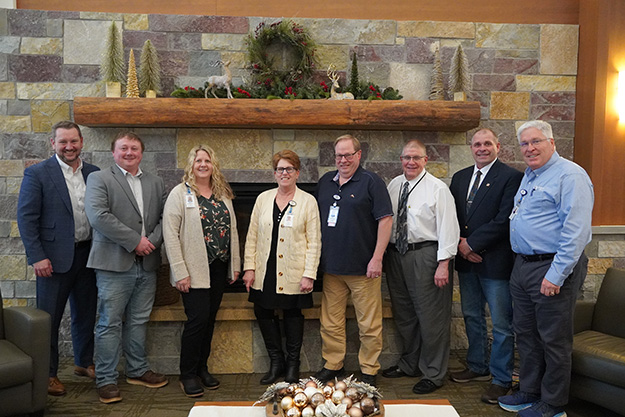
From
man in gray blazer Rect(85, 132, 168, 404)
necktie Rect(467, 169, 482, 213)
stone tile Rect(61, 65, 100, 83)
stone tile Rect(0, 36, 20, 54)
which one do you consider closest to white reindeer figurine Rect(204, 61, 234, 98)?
man in gray blazer Rect(85, 132, 168, 404)

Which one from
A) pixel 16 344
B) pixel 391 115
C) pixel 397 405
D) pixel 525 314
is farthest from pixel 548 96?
pixel 16 344

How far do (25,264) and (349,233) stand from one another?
249 centimetres

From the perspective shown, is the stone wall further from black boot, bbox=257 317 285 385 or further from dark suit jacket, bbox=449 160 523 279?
dark suit jacket, bbox=449 160 523 279

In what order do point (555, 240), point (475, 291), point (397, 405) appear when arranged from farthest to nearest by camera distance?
point (475, 291) → point (555, 240) → point (397, 405)

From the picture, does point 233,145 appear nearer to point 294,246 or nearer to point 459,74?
point 294,246

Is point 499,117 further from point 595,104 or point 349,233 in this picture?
point 349,233

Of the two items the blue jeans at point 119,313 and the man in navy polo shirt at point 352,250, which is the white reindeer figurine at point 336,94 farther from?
the blue jeans at point 119,313

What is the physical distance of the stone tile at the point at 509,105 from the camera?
404 cm

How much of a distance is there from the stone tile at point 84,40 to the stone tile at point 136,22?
0.06m

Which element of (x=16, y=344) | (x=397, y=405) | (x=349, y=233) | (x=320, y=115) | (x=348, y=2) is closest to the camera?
(x=397, y=405)

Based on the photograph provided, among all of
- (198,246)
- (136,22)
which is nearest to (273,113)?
(198,246)

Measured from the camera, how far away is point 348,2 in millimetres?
4023

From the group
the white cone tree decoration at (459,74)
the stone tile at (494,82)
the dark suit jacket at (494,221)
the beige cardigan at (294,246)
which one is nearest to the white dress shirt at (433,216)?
the dark suit jacket at (494,221)

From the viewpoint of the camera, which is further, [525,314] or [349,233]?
→ [349,233]
